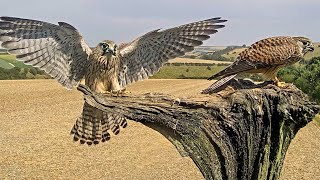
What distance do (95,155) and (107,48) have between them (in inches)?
472

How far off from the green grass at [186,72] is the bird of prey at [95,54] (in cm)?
5883

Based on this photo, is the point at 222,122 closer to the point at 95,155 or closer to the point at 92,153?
the point at 95,155

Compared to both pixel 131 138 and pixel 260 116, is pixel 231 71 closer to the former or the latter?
pixel 260 116

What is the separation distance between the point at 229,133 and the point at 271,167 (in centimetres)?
56

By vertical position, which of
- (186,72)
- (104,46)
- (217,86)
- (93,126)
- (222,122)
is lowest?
(93,126)

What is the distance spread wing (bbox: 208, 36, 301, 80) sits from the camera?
5555 millimetres

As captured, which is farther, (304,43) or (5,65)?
(5,65)

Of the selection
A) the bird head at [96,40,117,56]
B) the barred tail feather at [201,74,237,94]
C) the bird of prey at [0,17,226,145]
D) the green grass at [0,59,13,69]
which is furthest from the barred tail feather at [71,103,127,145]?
the green grass at [0,59,13,69]

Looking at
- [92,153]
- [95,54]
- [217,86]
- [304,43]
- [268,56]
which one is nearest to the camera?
[217,86]

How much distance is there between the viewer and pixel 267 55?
560 centimetres

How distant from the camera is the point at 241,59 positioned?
18.4 feet

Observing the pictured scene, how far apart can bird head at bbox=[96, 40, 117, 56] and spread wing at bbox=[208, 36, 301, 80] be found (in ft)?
5.09

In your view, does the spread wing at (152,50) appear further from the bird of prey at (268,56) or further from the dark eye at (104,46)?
the bird of prey at (268,56)

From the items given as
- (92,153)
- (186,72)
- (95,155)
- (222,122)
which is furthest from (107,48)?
(186,72)
